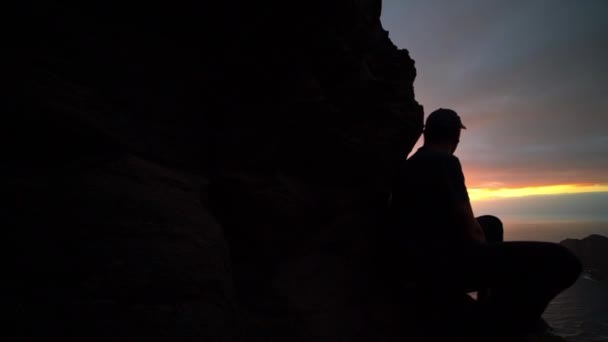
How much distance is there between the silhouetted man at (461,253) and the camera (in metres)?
4.20

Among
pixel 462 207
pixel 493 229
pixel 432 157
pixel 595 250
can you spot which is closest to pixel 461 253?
pixel 462 207

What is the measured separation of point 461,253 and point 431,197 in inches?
36.2

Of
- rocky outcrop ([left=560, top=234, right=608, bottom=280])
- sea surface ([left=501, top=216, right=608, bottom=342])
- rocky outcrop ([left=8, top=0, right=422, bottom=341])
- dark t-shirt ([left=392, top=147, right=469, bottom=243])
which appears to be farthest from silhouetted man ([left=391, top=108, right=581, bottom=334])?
rocky outcrop ([left=560, top=234, right=608, bottom=280])

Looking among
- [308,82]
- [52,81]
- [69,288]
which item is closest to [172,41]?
[52,81]

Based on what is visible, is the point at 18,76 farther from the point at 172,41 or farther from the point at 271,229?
the point at 271,229

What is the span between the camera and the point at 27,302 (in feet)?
8.57

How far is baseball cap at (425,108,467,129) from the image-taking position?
5.40 metres

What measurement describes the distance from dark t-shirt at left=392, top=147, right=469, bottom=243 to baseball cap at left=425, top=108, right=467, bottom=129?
0.54 meters

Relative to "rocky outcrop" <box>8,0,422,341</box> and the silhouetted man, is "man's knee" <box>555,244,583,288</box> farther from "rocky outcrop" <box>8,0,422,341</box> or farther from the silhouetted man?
"rocky outcrop" <box>8,0,422,341</box>

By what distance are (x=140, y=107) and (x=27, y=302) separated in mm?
3663

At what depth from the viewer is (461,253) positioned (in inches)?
177

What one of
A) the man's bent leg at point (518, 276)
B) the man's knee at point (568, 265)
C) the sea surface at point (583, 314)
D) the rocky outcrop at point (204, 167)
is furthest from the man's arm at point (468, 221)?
the sea surface at point (583, 314)

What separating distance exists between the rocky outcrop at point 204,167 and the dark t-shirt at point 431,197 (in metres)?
2.00

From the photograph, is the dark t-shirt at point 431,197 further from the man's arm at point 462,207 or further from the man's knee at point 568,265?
the man's knee at point 568,265
